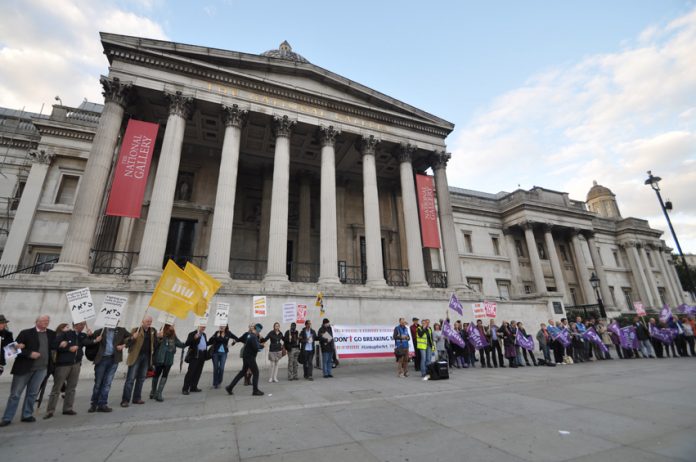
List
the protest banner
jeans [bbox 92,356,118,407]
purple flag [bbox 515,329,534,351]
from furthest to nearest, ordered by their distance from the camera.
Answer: purple flag [bbox 515,329,534,351]
the protest banner
jeans [bbox 92,356,118,407]

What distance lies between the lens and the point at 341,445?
4.07 m

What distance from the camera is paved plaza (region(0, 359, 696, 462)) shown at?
3801mm

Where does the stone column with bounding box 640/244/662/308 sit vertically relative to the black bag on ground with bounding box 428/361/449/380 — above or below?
above

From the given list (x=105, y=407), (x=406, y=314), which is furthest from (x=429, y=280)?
(x=105, y=407)

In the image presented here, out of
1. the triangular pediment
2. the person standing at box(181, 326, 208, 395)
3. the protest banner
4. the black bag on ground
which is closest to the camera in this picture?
the person standing at box(181, 326, 208, 395)

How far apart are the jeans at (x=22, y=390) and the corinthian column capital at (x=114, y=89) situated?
13.1m

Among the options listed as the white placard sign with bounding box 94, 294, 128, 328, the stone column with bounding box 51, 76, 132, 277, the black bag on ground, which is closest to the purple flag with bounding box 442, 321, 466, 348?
the black bag on ground

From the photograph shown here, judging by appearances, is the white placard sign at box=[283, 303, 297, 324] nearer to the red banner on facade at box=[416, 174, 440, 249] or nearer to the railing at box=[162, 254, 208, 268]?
the railing at box=[162, 254, 208, 268]

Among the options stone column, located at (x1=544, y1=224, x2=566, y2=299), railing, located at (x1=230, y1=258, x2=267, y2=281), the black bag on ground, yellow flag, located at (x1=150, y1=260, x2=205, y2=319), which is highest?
stone column, located at (x1=544, y1=224, x2=566, y2=299)

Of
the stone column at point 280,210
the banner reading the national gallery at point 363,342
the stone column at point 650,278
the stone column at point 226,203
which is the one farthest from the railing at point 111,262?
the stone column at point 650,278

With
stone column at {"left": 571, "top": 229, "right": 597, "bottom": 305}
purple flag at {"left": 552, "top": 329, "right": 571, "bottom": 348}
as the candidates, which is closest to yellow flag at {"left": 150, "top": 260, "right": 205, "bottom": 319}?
purple flag at {"left": 552, "top": 329, "right": 571, "bottom": 348}

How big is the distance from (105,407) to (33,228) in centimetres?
1913

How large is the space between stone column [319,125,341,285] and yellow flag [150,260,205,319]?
7607 mm

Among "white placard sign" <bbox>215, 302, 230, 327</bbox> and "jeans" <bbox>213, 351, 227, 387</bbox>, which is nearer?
"jeans" <bbox>213, 351, 227, 387</bbox>
